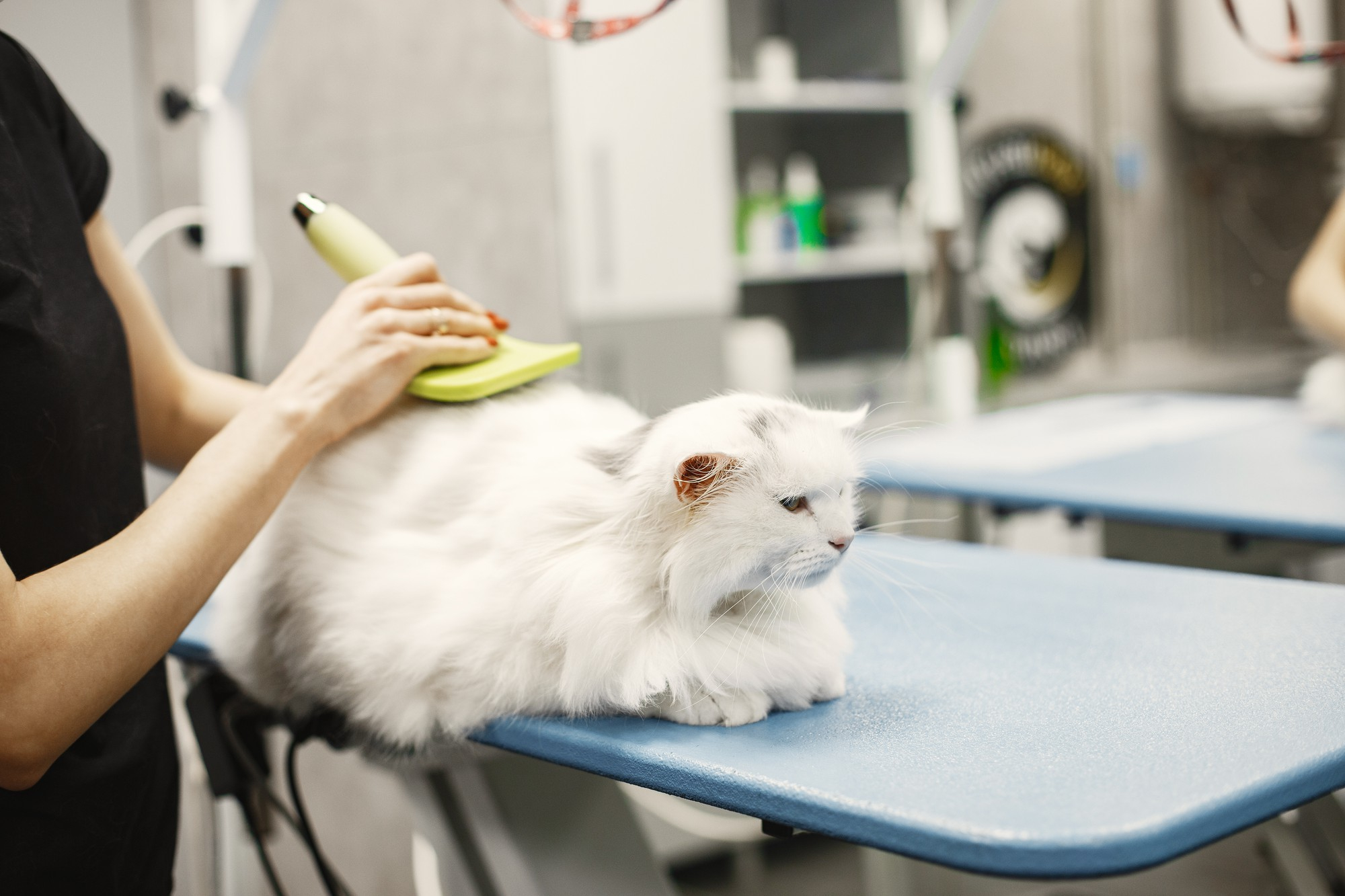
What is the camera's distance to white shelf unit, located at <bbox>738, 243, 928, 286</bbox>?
253 cm

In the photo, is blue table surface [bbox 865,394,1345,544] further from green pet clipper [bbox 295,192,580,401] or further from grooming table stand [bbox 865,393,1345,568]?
green pet clipper [bbox 295,192,580,401]

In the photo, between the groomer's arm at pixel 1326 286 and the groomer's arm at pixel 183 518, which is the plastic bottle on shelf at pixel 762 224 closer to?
the groomer's arm at pixel 1326 286

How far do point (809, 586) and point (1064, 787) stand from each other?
208mm

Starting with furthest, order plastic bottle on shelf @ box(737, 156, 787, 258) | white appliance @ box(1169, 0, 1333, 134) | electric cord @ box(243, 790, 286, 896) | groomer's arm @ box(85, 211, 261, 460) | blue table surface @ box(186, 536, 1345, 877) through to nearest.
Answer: white appliance @ box(1169, 0, 1333, 134) → plastic bottle on shelf @ box(737, 156, 787, 258) → electric cord @ box(243, 790, 286, 896) → groomer's arm @ box(85, 211, 261, 460) → blue table surface @ box(186, 536, 1345, 877)

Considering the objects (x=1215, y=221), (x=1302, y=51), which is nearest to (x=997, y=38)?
(x=1215, y=221)

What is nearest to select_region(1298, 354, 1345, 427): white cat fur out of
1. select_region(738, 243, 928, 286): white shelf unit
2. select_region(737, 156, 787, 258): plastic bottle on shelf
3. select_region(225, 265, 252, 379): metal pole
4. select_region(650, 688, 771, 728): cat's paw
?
select_region(738, 243, 928, 286): white shelf unit

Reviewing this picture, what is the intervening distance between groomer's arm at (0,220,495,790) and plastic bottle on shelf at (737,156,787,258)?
1.75m

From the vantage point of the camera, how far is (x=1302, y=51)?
49.9 inches

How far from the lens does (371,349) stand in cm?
84

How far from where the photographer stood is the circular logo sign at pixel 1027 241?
10.1 feet

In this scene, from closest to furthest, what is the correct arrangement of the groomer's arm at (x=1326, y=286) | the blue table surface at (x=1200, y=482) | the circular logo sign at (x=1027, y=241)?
1. the blue table surface at (x=1200, y=482)
2. the groomer's arm at (x=1326, y=286)
3. the circular logo sign at (x=1027, y=241)

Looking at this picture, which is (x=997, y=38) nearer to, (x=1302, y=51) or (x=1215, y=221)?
(x=1215, y=221)

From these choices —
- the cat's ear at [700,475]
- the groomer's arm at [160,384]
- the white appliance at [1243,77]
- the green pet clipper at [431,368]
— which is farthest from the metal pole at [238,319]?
the white appliance at [1243,77]

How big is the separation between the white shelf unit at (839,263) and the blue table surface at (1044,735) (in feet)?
5.42
